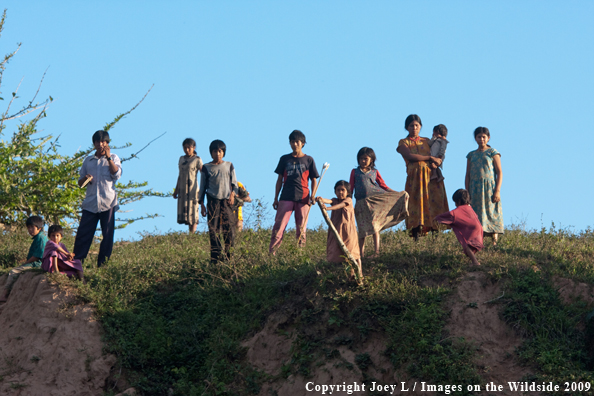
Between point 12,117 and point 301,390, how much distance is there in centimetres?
1103

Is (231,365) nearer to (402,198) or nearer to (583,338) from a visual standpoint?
(402,198)

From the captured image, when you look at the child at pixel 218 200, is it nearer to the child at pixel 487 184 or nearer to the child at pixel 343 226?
the child at pixel 343 226

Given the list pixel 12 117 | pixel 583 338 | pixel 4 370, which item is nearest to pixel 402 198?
pixel 583 338

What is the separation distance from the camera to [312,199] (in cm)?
1042

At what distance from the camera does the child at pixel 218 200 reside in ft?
33.5

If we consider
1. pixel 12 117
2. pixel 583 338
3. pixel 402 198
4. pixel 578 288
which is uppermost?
pixel 12 117

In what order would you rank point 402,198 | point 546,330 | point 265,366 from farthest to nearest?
point 402,198
point 265,366
point 546,330

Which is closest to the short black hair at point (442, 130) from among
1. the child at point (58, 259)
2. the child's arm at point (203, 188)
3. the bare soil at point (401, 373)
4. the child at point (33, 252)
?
the bare soil at point (401, 373)

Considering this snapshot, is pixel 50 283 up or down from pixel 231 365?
up

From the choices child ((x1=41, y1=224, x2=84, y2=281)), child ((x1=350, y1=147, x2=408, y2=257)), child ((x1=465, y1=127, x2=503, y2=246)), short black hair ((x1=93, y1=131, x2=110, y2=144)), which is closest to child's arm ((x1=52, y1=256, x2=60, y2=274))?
child ((x1=41, y1=224, x2=84, y2=281))

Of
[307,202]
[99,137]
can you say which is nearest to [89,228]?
[99,137]

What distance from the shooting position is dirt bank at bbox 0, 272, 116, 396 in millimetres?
8352

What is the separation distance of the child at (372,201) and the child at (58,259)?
179 inches

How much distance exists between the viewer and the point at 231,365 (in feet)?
27.0
